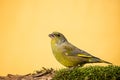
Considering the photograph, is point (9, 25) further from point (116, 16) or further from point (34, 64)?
point (116, 16)

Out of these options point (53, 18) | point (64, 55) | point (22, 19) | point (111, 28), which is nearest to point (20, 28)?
point (22, 19)

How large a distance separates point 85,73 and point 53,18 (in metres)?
0.87

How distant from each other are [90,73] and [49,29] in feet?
2.81

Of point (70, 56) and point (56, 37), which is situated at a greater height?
point (56, 37)

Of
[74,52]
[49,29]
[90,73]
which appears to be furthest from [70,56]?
[49,29]

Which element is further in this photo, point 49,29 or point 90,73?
point 49,29

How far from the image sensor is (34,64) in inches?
96.4

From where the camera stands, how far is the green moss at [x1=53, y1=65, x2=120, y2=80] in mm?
1643

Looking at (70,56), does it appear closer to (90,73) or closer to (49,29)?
(90,73)

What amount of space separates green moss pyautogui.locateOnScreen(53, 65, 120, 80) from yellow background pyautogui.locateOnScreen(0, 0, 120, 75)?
0.69 m

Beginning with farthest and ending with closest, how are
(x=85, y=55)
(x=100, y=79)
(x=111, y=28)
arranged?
(x=111, y=28) < (x=85, y=55) < (x=100, y=79)

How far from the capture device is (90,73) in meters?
1.66

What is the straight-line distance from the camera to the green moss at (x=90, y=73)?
1.64 m

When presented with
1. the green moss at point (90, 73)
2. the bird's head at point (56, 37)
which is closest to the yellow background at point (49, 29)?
the bird's head at point (56, 37)
